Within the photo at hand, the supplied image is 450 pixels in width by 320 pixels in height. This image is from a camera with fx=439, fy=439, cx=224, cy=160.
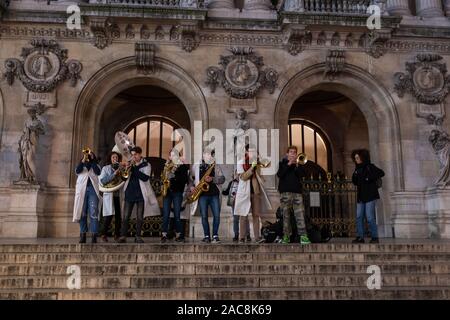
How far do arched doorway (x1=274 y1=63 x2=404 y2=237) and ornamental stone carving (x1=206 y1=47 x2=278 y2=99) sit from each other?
0.77 m

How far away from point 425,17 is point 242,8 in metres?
6.79

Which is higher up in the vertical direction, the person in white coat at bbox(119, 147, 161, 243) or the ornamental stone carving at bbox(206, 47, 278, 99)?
the ornamental stone carving at bbox(206, 47, 278, 99)

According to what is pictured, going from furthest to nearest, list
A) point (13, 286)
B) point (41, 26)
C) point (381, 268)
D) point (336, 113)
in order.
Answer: point (336, 113), point (41, 26), point (381, 268), point (13, 286)

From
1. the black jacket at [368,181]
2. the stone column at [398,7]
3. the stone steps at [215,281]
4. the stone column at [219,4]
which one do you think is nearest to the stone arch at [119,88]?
the stone column at [219,4]

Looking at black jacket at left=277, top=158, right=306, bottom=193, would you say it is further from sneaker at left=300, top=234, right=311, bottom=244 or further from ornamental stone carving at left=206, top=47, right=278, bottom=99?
ornamental stone carving at left=206, top=47, right=278, bottom=99

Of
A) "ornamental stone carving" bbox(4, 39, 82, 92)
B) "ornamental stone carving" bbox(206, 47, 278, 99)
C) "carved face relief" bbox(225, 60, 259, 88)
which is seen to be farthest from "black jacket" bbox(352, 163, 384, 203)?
"ornamental stone carving" bbox(4, 39, 82, 92)

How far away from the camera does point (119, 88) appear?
15.3 m

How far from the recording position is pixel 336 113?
66.6 feet

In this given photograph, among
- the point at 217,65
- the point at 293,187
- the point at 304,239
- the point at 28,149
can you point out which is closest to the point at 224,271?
the point at 304,239

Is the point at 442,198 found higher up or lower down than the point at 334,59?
lower down

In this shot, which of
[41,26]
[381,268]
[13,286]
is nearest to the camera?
[13,286]

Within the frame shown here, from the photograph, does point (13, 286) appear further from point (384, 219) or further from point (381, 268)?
point (384, 219)

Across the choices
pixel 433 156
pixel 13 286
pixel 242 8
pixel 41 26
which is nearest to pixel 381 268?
pixel 13 286

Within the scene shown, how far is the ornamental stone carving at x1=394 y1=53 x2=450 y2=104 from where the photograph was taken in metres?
15.2
